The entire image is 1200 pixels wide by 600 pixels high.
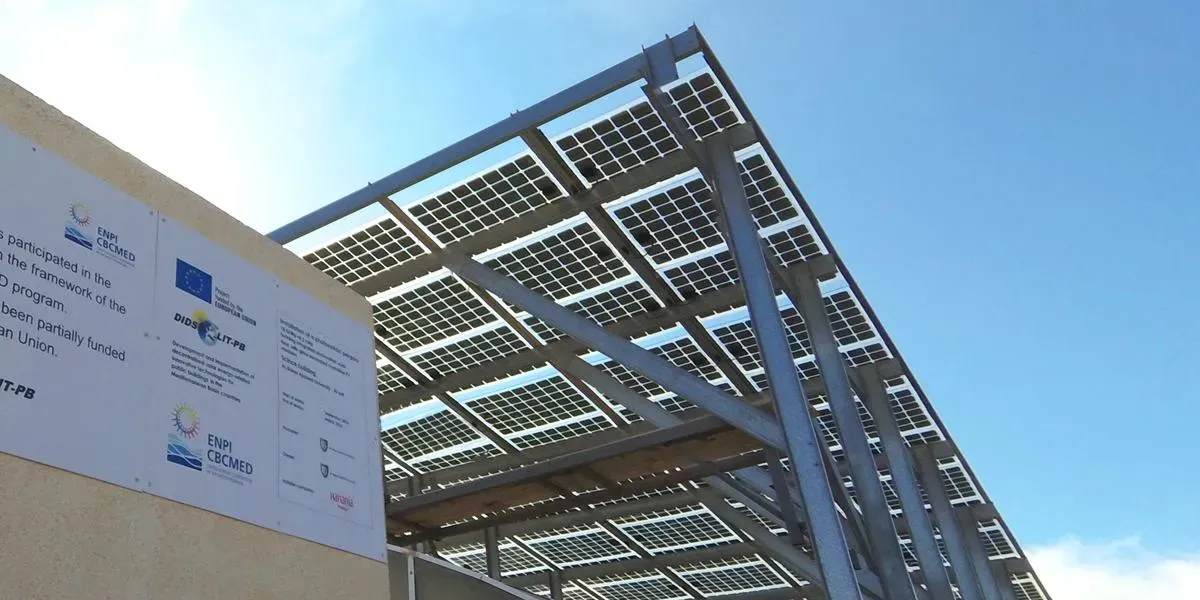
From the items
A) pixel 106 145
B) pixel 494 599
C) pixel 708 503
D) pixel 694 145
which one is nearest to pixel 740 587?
pixel 708 503

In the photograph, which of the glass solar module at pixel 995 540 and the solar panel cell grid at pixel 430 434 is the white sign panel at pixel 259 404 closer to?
the solar panel cell grid at pixel 430 434

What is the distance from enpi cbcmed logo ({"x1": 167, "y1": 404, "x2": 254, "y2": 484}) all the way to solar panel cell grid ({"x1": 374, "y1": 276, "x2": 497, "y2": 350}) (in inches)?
445

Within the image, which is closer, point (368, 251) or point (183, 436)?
point (183, 436)

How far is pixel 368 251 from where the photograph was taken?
1554 centimetres

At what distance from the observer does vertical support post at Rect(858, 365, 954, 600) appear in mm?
16969

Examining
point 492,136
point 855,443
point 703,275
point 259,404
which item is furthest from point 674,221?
point 259,404

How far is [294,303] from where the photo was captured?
229 inches

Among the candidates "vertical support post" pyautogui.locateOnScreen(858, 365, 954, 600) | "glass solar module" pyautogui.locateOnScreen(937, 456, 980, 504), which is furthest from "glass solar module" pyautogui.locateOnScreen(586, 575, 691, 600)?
"vertical support post" pyautogui.locateOnScreen(858, 365, 954, 600)

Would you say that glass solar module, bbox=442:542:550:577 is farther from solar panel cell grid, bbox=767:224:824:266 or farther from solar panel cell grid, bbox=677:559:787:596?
solar panel cell grid, bbox=767:224:824:266

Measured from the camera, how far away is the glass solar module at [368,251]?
15117mm

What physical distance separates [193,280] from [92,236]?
61 centimetres

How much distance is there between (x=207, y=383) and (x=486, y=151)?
29.2ft

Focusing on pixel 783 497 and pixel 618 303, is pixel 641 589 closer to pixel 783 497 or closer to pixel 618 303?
pixel 618 303

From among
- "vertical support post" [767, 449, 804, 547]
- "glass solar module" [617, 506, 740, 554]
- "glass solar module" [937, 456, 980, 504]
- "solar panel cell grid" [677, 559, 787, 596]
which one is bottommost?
"vertical support post" [767, 449, 804, 547]
